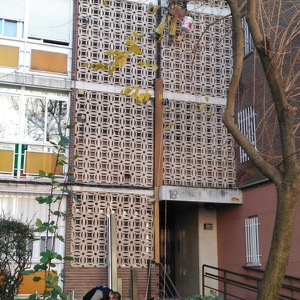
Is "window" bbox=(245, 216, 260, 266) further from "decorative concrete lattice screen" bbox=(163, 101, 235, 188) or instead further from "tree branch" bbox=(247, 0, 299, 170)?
"tree branch" bbox=(247, 0, 299, 170)

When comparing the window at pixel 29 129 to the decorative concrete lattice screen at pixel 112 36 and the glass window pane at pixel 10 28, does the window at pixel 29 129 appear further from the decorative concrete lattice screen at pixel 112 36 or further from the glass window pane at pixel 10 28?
the glass window pane at pixel 10 28

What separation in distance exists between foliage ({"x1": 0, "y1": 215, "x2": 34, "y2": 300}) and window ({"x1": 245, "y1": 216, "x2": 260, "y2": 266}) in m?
7.28

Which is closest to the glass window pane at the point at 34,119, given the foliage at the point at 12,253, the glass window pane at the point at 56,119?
the glass window pane at the point at 56,119

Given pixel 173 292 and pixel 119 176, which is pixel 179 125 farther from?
pixel 173 292

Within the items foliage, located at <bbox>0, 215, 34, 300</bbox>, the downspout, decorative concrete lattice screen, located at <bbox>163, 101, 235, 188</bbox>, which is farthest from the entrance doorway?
foliage, located at <bbox>0, 215, 34, 300</bbox>

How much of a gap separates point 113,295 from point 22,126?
23.5 feet

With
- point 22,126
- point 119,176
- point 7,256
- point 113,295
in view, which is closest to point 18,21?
point 22,126

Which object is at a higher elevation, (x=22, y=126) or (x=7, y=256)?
(x=22, y=126)

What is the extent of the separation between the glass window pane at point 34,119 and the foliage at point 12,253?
534 centimetres

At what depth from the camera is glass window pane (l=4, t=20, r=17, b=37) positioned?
15.5 meters

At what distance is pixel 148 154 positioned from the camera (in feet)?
51.9

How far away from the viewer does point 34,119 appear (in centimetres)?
1530

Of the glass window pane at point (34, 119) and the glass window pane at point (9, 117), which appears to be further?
the glass window pane at point (34, 119)

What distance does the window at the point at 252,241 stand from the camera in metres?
15.4
